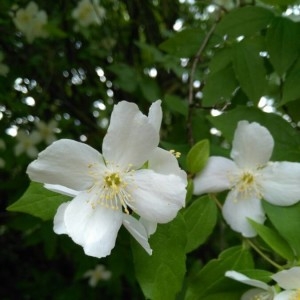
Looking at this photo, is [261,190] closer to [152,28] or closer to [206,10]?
[152,28]

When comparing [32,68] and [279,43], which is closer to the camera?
[279,43]

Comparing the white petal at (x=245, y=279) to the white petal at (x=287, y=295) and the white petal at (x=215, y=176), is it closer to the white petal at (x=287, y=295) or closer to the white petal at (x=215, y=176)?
the white petal at (x=287, y=295)

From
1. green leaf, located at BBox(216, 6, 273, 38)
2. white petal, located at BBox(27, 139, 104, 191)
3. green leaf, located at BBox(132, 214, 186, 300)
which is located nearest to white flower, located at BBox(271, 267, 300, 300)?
green leaf, located at BBox(132, 214, 186, 300)

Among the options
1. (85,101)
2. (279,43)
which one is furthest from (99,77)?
(279,43)

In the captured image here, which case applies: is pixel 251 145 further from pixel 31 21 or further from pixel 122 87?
pixel 31 21

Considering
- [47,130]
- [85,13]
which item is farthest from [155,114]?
[85,13]

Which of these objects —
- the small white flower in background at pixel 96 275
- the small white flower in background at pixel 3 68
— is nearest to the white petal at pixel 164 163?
the small white flower in background at pixel 3 68

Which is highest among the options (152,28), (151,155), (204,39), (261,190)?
(152,28)
